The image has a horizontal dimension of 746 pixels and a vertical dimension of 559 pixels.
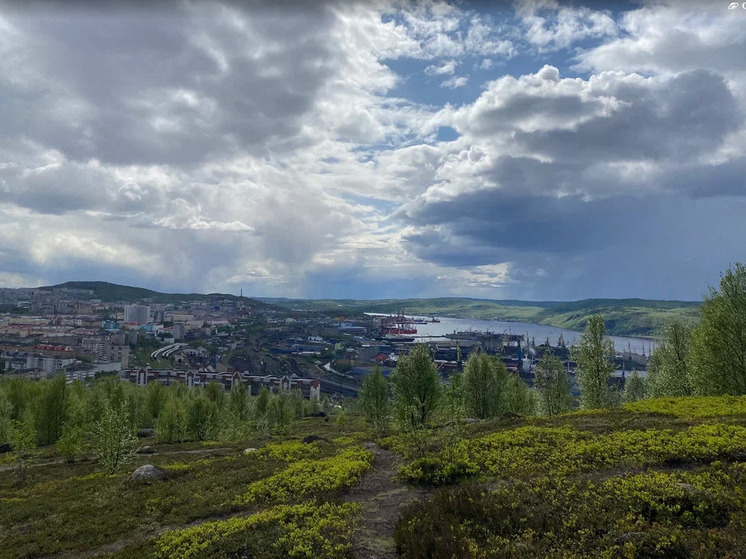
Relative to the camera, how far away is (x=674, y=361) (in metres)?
51.5

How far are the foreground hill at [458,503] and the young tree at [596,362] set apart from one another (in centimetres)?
2181

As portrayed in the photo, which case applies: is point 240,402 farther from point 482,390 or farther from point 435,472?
point 435,472

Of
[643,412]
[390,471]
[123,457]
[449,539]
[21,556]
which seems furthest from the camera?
[123,457]

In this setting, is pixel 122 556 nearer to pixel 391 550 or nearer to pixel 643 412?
pixel 391 550

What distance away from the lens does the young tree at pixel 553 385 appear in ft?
189

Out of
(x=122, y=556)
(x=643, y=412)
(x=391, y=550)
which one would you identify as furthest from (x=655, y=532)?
(x=643, y=412)

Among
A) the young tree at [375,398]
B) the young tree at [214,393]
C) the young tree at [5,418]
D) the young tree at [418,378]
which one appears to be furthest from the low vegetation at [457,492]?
the young tree at [214,393]

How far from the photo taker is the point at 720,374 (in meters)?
38.7

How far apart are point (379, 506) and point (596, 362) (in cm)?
4466

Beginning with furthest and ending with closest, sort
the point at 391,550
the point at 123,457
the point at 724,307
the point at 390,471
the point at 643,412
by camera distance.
A: the point at 724,307 < the point at 123,457 < the point at 643,412 < the point at 390,471 < the point at 391,550

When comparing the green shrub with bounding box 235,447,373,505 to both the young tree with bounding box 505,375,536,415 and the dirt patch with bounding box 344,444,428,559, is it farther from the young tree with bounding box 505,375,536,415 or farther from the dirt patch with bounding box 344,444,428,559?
the young tree with bounding box 505,375,536,415

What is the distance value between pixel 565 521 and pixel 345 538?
692 centimetres

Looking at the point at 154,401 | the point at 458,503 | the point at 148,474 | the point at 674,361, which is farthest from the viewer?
the point at 154,401

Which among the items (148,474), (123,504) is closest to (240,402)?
(148,474)
